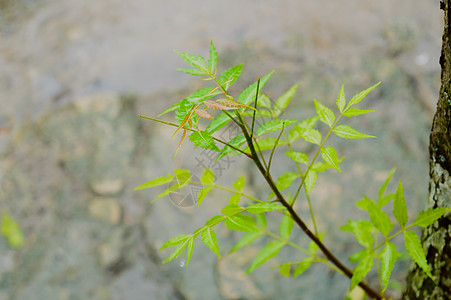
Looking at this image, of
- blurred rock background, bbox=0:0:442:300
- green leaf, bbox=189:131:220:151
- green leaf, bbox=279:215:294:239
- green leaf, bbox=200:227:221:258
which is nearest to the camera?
green leaf, bbox=189:131:220:151

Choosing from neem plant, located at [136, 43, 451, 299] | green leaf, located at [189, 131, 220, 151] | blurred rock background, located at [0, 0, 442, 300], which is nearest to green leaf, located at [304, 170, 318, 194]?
neem plant, located at [136, 43, 451, 299]

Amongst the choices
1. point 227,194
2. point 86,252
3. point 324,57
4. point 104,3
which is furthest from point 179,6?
point 86,252

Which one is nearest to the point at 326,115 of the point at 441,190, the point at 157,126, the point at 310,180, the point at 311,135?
the point at 311,135

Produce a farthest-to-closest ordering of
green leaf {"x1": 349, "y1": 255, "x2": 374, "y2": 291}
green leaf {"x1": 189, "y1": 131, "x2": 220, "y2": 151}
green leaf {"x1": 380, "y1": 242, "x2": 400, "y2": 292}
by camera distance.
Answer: green leaf {"x1": 349, "y1": 255, "x2": 374, "y2": 291} → green leaf {"x1": 380, "y1": 242, "x2": 400, "y2": 292} → green leaf {"x1": 189, "y1": 131, "x2": 220, "y2": 151}

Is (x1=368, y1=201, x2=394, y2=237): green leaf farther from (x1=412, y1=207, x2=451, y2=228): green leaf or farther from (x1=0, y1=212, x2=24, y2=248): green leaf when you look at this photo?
(x1=0, y1=212, x2=24, y2=248): green leaf

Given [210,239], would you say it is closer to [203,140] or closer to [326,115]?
[203,140]

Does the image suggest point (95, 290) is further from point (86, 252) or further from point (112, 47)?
point (112, 47)
